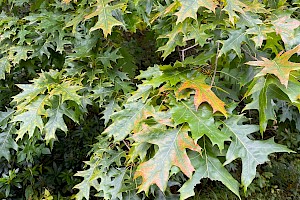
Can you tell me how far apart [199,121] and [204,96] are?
0.09 m

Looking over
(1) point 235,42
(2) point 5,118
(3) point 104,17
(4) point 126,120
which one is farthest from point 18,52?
(1) point 235,42

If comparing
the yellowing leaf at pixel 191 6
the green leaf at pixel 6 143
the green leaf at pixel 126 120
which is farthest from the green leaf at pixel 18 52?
the yellowing leaf at pixel 191 6

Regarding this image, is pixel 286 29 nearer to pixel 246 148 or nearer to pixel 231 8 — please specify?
pixel 231 8

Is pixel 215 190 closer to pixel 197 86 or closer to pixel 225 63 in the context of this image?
pixel 225 63

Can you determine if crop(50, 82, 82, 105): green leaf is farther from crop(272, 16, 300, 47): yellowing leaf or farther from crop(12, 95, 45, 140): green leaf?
crop(272, 16, 300, 47): yellowing leaf

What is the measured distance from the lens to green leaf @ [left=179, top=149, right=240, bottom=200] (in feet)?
3.64

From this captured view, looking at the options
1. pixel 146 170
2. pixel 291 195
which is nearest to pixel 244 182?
pixel 146 170

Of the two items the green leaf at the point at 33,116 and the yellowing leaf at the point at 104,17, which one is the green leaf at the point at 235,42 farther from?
the green leaf at the point at 33,116

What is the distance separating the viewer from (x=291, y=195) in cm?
372

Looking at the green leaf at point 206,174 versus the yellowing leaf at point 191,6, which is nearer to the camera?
the green leaf at point 206,174

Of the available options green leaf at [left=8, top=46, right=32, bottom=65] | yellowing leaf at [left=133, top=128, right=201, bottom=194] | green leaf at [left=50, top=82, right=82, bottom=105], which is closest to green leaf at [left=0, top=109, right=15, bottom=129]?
green leaf at [left=8, top=46, right=32, bottom=65]

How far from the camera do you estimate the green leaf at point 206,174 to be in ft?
3.64

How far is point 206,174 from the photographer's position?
43.7 inches

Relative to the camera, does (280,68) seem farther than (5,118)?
No
